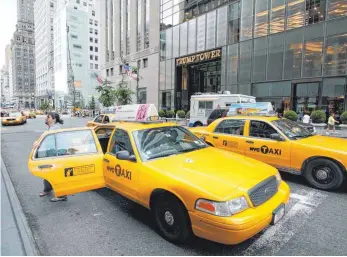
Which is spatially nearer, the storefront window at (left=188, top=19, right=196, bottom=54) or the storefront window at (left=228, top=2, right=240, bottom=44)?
the storefront window at (left=228, top=2, right=240, bottom=44)

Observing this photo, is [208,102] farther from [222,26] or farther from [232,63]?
[222,26]

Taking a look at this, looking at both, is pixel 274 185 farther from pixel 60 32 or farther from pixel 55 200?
pixel 60 32

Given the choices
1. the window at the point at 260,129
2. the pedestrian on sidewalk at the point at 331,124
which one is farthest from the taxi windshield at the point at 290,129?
the pedestrian on sidewalk at the point at 331,124

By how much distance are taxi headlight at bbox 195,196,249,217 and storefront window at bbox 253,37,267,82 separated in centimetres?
2035

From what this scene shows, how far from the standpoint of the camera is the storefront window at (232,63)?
23.4 meters

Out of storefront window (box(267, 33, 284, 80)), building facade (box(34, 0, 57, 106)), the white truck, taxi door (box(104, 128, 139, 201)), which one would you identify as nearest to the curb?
taxi door (box(104, 128, 139, 201))

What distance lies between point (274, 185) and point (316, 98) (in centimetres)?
1773

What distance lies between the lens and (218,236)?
2736 millimetres

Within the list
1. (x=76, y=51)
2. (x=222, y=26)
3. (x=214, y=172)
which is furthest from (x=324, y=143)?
(x=76, y=51)

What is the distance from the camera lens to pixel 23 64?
137250 millimetres

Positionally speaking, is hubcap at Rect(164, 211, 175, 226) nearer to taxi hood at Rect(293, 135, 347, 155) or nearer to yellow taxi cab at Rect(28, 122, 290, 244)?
yellow taxi cab at Rect(28, 122, 290, 244)

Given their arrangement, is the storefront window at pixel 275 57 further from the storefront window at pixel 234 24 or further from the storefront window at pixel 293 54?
the storefront window at pixel 234 24

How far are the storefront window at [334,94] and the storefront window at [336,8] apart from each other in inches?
178

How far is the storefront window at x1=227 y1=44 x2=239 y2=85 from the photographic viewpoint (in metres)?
23.4
